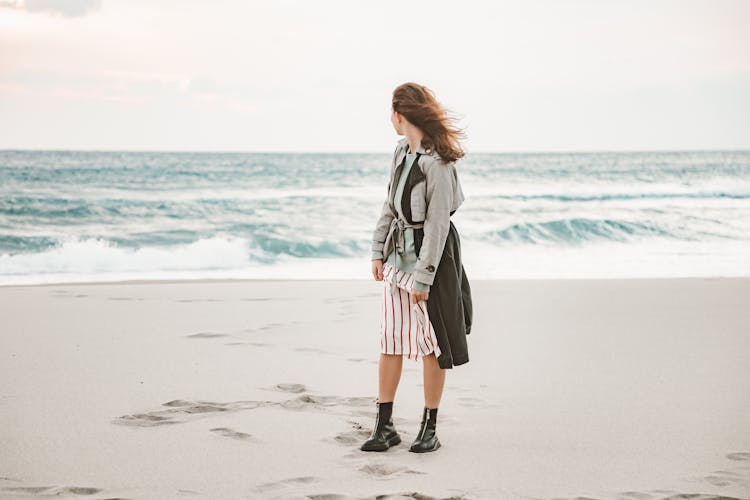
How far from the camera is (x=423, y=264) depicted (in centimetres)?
344

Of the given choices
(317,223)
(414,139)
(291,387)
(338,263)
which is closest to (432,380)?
(414,139)

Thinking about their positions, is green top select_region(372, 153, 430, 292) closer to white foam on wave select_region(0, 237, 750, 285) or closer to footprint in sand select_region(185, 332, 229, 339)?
footprint in sand select_region(185, 332, 229, 339)

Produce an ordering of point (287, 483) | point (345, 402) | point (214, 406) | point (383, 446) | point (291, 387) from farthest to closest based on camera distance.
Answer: point (291, 387) < point (345, 402) < point (214, 406) < point (383, 446) < point (287, 483)

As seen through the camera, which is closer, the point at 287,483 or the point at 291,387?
the point at 287,483

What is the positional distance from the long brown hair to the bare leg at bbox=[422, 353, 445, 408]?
0.90m

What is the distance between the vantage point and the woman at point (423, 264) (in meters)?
3.46

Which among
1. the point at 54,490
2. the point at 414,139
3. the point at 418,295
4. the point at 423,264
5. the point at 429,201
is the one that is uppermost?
the point at 414,139

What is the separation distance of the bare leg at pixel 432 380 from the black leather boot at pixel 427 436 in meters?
0.04

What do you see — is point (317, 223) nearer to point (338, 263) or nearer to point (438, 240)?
point (338, 263)

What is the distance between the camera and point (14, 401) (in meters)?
4.22

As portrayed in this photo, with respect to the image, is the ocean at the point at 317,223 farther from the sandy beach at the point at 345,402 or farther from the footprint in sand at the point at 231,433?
the footprint in sand at the point at 231,433

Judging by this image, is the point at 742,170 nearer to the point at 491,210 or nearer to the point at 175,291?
the point at 491,210

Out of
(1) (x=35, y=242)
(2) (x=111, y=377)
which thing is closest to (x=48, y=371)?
(2) (x=111, y=377)

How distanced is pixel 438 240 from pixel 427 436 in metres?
0.87
